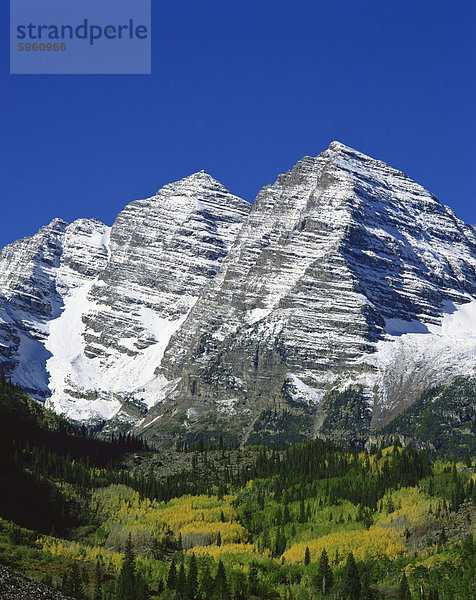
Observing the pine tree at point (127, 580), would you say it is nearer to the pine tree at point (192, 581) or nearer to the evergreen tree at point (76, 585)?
the evergreen tree at point (76, 585)

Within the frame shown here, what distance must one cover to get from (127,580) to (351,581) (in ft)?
119

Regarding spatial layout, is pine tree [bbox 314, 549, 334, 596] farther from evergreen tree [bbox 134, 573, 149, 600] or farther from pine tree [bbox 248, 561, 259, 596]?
evergreen tree [bbox 134, 573, 149, 600]

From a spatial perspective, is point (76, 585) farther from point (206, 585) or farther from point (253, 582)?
point (253, 582)

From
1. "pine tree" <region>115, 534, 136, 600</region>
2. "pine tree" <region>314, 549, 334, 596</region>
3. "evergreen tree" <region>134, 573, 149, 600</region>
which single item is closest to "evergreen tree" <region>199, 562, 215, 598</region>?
"evergreen tree" <region>134, 573, 149, 600</region>

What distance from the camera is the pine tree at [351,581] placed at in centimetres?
14189

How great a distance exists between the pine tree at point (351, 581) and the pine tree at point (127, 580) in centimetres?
3306

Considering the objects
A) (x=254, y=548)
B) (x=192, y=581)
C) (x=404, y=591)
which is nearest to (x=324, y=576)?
(x=404, y=591)

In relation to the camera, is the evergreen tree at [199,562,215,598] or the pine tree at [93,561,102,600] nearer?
the pine tree at [93,561,102,600]

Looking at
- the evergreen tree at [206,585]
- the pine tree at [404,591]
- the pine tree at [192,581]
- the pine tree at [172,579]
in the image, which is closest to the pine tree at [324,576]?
the pine tree at [404,591]

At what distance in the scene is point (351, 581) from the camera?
474 ft

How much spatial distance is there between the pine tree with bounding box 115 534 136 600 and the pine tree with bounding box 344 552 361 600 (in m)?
33.1

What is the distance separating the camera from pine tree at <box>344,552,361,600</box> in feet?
466

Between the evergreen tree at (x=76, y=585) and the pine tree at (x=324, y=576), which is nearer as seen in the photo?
the evergreen tree at (x=76, y=585)

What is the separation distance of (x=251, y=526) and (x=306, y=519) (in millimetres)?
11879
